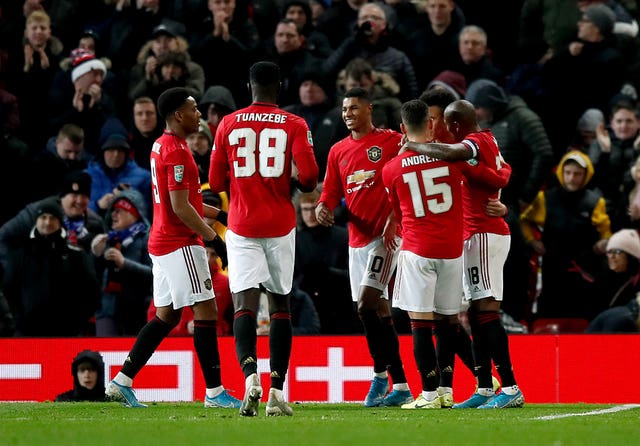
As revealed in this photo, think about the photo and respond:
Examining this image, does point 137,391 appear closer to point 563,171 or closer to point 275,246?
point 275,246

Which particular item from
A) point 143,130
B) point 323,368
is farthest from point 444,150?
point 143,130

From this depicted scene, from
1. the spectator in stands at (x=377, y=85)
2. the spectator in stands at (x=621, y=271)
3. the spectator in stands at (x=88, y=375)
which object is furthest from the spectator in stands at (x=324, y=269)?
the spectator in stands at (x=621, y=271)

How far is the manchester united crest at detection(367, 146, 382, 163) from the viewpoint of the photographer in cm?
1066

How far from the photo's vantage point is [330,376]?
12.5m

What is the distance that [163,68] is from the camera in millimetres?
15969

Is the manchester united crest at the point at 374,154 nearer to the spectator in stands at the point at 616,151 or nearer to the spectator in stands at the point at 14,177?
the spectator in stands at the point at 616,151

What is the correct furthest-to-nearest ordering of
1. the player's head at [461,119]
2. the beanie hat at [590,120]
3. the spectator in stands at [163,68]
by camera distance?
the spectator in stands at [163,68], the beanie hat at [590,120], the player's head at [461,119]

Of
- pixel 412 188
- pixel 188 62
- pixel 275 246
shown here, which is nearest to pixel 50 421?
pixel 275 246

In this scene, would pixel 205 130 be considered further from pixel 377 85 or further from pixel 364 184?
pixel 364 184

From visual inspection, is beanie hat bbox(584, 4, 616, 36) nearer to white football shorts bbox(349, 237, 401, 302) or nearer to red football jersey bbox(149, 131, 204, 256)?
white football shorts bbox(349, 237, 401, 302)

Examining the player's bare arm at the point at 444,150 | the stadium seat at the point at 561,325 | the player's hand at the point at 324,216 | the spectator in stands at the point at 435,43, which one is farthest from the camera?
the spectator in stands at the point at 435,43

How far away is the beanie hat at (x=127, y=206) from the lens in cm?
1401

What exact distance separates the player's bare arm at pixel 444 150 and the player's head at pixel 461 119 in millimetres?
415

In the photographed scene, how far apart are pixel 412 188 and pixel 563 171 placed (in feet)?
15.8
